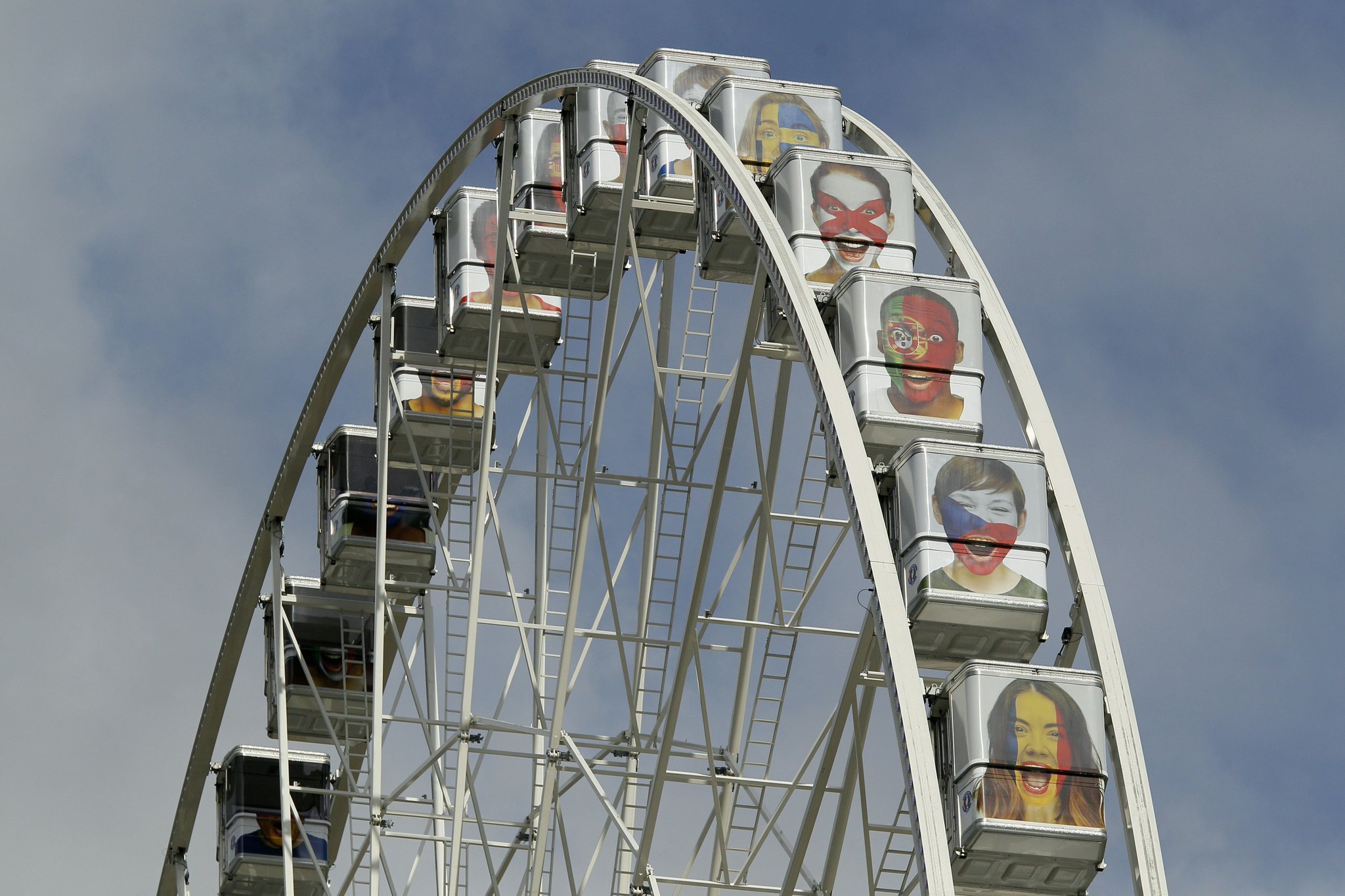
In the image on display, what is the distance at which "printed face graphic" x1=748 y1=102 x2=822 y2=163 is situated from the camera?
27.8 m

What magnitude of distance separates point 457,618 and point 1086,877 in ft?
56.8

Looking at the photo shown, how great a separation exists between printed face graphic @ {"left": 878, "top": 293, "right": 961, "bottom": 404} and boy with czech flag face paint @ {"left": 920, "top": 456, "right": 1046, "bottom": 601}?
126cm

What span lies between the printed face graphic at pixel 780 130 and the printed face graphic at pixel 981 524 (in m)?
5.52

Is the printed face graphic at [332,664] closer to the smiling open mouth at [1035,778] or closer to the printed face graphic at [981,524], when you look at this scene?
the printed face graphic at [981,524]

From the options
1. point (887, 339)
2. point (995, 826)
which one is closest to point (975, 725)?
point (995, 826)

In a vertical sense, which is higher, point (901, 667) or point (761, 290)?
point (761, 290)

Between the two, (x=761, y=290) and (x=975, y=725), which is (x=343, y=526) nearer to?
(x=761, y=290)

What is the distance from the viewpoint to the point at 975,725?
2252cm

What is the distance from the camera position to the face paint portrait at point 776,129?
27.8m

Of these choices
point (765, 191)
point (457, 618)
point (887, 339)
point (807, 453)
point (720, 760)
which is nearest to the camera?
point (887, 339)

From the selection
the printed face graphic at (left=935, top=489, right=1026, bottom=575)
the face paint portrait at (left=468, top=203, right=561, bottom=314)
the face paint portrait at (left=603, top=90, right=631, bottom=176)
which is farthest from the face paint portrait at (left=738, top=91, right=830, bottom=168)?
Result: the face paint portrait at (left=468, top=203, right=561, bottom=314)

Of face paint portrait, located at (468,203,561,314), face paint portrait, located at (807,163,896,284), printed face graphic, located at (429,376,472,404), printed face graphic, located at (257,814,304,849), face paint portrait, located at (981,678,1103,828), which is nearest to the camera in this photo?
face paint portrait, located at (981,678,1103,828)

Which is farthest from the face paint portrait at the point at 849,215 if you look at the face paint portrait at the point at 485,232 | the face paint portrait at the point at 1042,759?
the face paint portrait at the point at 485,232

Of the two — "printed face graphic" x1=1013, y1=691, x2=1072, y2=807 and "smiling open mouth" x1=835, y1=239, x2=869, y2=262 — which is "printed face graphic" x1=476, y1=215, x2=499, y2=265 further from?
"printed face graphic" x1=1013, y1=691, x2=1072, y2=807
